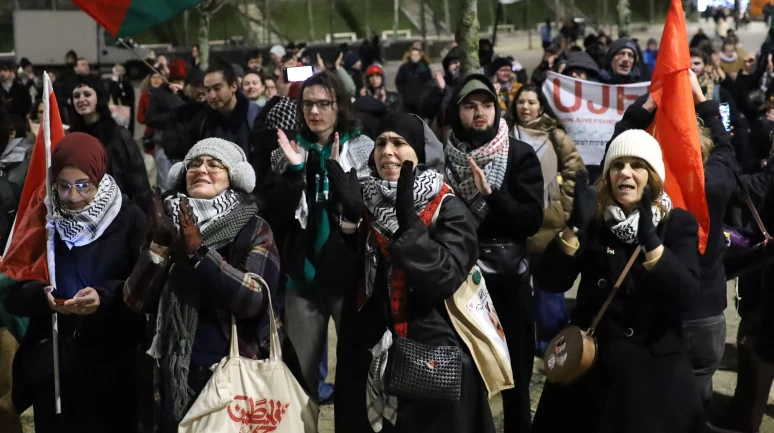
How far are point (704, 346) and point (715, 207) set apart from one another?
0.65 meters

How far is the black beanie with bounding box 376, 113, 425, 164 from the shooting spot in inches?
163

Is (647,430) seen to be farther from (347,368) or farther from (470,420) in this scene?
(347,368)

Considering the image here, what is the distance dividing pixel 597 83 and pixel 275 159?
3.55 metres

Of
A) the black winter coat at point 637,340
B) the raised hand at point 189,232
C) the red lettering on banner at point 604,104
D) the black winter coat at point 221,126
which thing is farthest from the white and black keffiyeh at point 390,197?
the red lettering on banner at point 604,104

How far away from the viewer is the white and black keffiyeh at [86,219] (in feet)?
14.1

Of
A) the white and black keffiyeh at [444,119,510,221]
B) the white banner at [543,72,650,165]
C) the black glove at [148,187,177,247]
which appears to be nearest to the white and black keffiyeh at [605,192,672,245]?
the white and black keffiyeh at [444,119,510,221]

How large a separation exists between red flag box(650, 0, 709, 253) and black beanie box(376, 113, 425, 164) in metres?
1.26

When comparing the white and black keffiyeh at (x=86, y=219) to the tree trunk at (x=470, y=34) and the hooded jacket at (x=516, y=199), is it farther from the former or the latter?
the tree trunk at (x=470, y=34)

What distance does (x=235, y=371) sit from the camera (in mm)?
3922

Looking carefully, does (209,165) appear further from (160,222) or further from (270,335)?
(270,335)

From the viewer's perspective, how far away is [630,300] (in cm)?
401

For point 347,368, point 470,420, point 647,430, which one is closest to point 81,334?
point 347,368

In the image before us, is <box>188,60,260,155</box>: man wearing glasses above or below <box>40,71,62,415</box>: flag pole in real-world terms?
above

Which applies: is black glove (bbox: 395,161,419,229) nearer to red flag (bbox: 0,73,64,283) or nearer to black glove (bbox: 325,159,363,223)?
black glove (bbox: 325,159,363,223)
